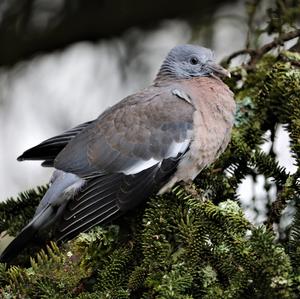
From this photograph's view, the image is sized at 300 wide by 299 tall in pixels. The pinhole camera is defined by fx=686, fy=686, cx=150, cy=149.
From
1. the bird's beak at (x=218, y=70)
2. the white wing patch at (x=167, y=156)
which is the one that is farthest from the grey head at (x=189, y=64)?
the white wing patch at (x=167, y=156)

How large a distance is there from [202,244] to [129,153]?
102cm

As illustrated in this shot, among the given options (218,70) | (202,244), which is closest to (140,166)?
(218,70)

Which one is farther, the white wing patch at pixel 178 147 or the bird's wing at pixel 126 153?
the white wing patch at pixel 178 147

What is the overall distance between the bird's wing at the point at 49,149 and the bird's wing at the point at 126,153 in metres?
0.12

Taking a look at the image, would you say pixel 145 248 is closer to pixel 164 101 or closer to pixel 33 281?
pixel 33 281

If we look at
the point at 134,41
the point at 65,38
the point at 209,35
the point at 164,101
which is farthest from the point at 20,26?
the point at 164,101

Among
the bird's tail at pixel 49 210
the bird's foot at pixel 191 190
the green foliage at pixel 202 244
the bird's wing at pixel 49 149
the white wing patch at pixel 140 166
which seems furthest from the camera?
the bird's wing at pixel 49 149

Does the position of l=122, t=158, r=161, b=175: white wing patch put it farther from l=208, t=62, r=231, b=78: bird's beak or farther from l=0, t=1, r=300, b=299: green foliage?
l=208, t=62, r=231, b=78: bird's beak

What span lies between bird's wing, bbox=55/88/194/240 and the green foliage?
120 millimetres

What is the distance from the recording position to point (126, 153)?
3342 mm

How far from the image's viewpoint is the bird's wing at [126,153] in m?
3.11

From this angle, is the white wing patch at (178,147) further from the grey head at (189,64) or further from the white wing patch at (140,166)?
the grey head at (189,64)

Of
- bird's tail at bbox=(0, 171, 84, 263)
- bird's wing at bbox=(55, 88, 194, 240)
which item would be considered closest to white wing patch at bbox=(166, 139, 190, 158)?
bird's wing at bbox=(55, 88, 194, 240)

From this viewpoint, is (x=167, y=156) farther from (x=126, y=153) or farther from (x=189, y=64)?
(x=189, y=64)
